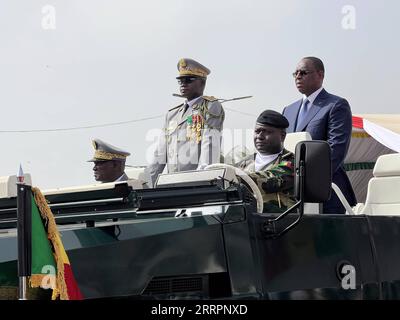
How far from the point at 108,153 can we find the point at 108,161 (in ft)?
0.26

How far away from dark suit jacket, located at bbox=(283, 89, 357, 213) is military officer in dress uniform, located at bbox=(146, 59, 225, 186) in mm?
569

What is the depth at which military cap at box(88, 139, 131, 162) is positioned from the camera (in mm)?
6867

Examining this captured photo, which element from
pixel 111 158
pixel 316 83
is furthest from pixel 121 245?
pixel 111 158

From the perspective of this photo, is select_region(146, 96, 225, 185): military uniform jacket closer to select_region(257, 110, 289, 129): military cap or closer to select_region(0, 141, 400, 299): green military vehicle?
select_region(257, 110, 289, 129): military cap

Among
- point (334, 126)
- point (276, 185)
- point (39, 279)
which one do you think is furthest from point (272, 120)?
point (39, 279)

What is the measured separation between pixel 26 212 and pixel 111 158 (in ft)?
12.7

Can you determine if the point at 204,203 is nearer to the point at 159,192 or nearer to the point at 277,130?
the point at 159,192

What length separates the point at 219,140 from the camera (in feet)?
17.0

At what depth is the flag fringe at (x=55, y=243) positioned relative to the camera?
3027mm

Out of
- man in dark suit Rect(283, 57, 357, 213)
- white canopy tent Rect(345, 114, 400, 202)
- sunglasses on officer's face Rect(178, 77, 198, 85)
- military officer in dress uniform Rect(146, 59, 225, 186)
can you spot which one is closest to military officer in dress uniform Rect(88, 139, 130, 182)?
military officer in dress uniform Rect(146, 59, 225, 186)

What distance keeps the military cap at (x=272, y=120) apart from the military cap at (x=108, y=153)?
2377 mm

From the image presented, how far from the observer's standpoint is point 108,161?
691 cm

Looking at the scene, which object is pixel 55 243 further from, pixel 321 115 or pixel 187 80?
pixel 321 115

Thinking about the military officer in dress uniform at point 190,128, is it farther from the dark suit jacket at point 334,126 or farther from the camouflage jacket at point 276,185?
the camouflage jacket at point 276,185
